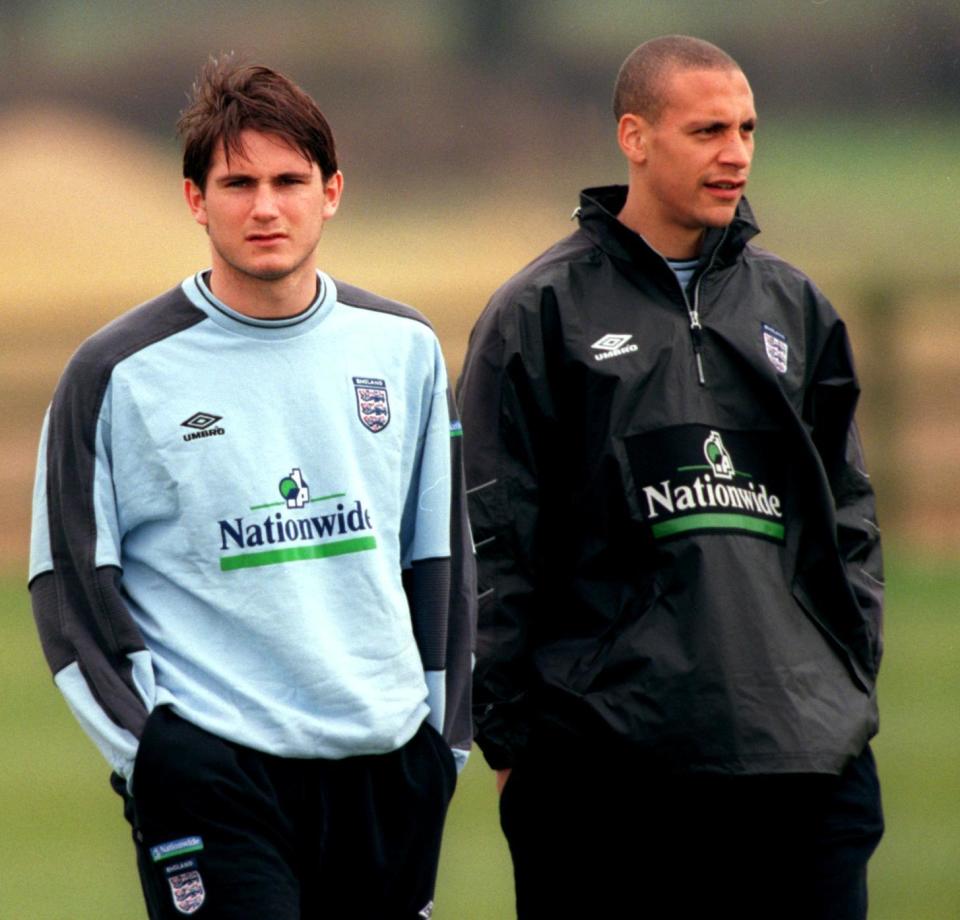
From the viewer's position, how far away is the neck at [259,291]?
253cm

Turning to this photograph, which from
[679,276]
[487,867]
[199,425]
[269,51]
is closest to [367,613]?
[199,425]

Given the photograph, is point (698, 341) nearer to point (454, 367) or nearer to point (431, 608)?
point (431, 608)

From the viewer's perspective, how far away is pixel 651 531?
287 cm

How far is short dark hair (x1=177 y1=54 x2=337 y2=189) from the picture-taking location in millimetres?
2535

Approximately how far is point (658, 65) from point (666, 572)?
72 centimetres

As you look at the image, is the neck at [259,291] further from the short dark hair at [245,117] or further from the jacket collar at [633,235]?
the jacket collar at [633,235]

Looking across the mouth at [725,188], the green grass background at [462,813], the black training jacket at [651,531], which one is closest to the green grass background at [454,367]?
the green grass background at [462,813]

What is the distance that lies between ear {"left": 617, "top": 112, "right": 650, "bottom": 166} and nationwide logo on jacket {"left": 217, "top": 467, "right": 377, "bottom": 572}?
30.0 inches

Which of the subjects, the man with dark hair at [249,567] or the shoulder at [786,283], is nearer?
the man with dark hair at [249,567]

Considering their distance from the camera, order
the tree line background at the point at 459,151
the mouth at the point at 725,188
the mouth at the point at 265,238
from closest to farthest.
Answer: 1. the mouth at the point at 265,238
2. the mouth at the point at 725,188
3. the tree line background at the point at 459,151

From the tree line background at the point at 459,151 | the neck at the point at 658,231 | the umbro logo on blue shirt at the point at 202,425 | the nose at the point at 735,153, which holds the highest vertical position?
the tree line background at the point at 459,151

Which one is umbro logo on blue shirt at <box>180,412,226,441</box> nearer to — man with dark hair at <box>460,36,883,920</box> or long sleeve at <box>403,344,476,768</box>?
long sleeve at <box>403,344,476,768</box>

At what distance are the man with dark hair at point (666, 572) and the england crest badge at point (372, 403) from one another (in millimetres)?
345

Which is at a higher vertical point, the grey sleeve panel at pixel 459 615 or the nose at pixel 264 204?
the nose at pixel 264 204
